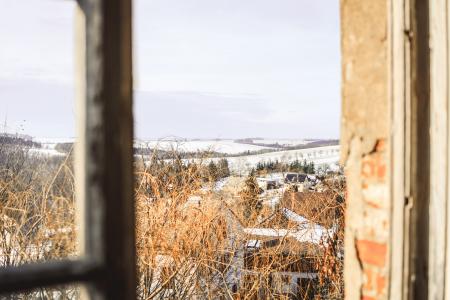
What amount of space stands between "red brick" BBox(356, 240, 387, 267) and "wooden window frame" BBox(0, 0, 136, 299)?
96cm

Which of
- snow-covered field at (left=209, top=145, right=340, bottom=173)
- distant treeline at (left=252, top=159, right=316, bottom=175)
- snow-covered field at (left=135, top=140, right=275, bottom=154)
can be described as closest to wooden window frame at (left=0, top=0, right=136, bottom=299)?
snow-covered field at (left=135, top=140, right=275, bottom=154)

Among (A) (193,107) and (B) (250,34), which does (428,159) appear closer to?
(A) (193,107)

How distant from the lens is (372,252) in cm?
168

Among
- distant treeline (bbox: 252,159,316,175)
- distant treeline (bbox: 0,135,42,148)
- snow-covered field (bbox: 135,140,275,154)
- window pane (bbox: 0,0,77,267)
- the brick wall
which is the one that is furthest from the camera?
distant treeline (bbox: 252,159,316,175)

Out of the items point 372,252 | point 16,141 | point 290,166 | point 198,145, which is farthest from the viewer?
point 290,166

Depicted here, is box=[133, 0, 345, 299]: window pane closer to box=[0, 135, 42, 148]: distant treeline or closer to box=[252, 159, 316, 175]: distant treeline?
box=[252, 159, 316, 175]: distant treeline

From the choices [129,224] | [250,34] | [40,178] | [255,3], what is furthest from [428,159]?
[250,34]

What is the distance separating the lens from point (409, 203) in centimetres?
153

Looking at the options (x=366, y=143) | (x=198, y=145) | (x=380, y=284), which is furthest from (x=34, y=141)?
(x=380, y=284)

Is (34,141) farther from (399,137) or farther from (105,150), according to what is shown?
(105,150)

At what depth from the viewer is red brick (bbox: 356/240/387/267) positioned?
163 centimetres

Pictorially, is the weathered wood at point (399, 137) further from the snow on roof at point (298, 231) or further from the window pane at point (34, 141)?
the snow on roof at point (298, 231)

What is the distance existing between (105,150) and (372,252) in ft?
3.59

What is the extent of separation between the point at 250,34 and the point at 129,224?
6.93 metres
